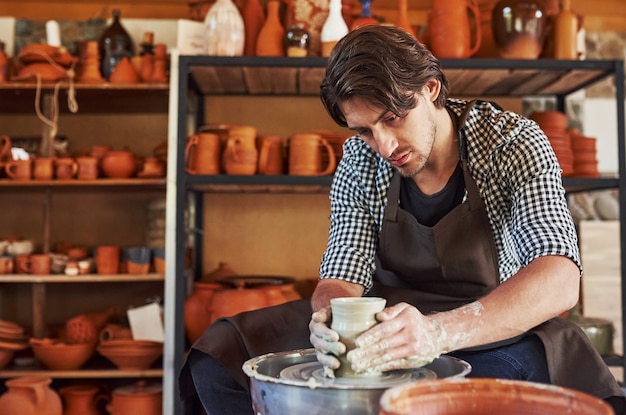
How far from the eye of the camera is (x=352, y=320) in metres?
1.24

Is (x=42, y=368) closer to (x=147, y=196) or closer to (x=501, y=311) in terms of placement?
(x=147, y=196)

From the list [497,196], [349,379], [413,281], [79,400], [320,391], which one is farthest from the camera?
[79,400]

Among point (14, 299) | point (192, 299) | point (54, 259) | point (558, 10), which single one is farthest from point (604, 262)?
point (14, 299)

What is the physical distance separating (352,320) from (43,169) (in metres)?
2.43

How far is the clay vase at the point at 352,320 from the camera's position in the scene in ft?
4.03

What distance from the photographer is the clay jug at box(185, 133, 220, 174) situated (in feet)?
9.93

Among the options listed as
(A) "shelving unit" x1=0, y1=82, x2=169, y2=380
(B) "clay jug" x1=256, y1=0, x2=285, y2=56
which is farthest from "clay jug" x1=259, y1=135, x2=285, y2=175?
(A) "shelving unit" x1=0, y1=82, x2=169, y2=380

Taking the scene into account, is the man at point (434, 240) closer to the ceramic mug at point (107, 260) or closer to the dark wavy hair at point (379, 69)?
the dark wavy hair at point (379, 69)

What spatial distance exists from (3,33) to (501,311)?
317 cm

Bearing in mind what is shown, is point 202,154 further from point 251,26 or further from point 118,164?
point 251,26

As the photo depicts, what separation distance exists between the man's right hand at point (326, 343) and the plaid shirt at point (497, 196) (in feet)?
1.61

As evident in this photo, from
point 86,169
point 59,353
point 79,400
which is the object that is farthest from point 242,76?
point 79,400

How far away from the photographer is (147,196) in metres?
3.67

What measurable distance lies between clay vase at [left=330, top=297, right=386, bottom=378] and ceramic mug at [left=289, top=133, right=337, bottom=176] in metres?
1.79
